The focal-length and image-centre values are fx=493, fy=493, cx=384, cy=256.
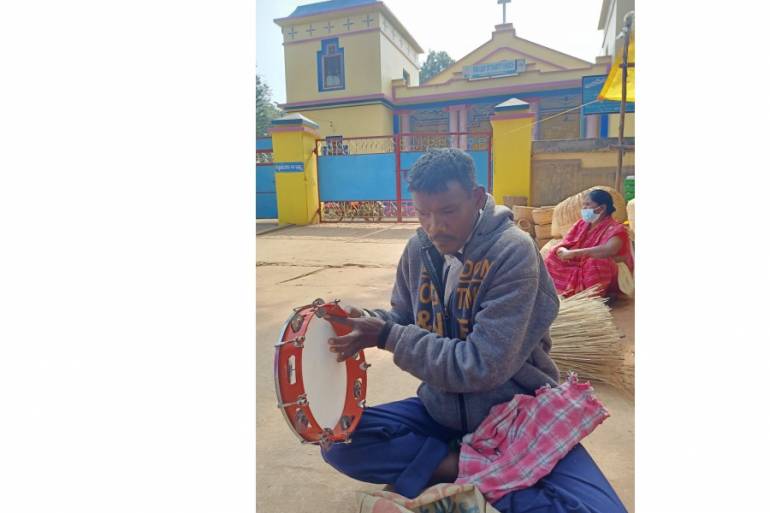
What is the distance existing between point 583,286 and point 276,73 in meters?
2.09

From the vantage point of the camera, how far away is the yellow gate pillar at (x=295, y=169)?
1812 mm

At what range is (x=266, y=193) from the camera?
1.78m

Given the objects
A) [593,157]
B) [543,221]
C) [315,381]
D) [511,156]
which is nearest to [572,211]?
[543,221]

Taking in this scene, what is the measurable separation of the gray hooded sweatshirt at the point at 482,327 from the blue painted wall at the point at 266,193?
596 millimetres

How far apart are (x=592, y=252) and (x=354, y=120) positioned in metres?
1.66

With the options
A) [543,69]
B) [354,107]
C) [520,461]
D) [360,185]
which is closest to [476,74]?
[543,69]

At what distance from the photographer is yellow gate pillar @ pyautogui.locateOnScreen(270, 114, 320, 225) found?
5.94 feet

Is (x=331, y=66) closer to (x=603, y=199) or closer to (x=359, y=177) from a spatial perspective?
(x=359, y=177)

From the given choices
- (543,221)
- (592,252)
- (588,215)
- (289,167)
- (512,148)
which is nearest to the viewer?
(512,148)

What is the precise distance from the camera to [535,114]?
1682 millimetres

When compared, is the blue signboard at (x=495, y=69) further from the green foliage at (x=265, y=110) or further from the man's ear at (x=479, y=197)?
the green foliage at (x=265, y=110)

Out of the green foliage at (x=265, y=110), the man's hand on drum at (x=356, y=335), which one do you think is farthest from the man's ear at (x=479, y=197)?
the green foliage at (x=265, y=110)

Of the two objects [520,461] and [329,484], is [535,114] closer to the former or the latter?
[520,461]

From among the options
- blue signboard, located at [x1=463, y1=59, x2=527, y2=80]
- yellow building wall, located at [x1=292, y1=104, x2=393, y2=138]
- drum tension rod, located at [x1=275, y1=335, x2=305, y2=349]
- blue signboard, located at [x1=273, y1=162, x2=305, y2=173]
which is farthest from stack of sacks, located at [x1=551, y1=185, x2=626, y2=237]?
drum tension rod, located at [x1=275, y1=335, x2=305, y2=349]
